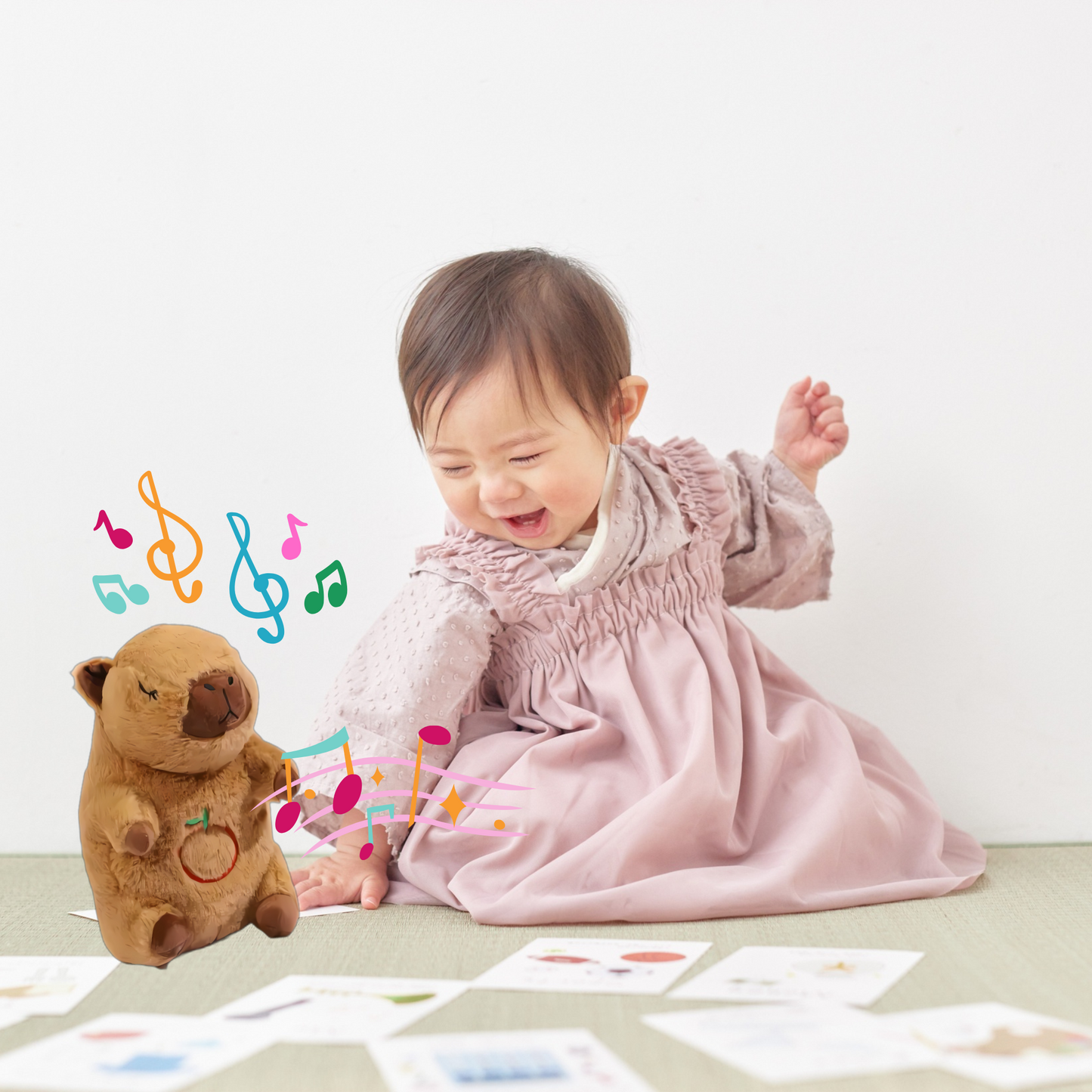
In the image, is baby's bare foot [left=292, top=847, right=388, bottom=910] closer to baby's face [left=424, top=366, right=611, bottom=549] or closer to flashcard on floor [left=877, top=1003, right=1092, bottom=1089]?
baby's face [left=424, top=366, right=611, bottom=549]

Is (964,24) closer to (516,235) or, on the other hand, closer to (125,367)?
(516,235)

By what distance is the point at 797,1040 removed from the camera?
58 centimetres

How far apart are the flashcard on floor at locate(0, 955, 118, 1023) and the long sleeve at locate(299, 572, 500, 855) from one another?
0.82 ft

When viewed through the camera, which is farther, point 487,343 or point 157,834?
point 487,343

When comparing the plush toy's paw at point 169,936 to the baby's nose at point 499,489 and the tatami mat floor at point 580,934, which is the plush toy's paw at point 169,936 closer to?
the tatami mat floor at point 580,934

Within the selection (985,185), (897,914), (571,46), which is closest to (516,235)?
(571,46)

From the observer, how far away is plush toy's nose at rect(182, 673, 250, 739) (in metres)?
0.67

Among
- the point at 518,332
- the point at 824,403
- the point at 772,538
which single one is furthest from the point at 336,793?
the point at 824,403

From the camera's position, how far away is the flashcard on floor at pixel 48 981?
68 centimetres

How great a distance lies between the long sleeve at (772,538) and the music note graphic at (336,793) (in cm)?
54

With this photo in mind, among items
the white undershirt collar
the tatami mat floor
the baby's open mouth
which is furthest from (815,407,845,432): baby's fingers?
the tatami mat floor

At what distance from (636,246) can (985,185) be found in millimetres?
432

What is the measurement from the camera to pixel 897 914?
0.91 m

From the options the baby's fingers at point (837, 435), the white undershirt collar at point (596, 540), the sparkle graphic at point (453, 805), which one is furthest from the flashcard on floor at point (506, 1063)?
the baby's fingers at point (837, 435)
